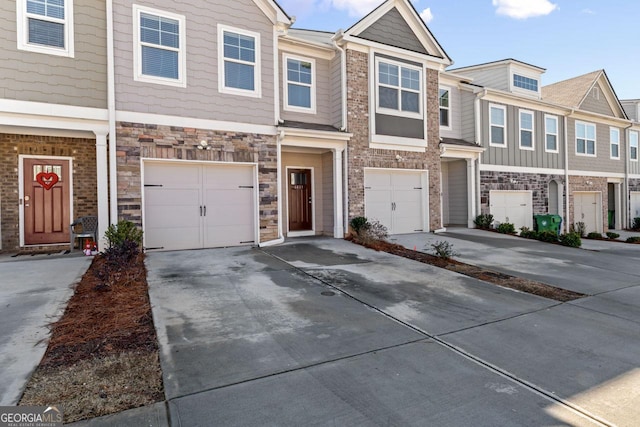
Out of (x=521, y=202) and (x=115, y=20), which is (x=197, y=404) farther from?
(x=521, y=202)

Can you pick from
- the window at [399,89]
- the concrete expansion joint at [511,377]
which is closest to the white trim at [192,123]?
the window at [399,89]

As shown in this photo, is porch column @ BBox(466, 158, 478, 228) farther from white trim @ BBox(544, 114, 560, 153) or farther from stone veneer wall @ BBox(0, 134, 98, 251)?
stone veneer wall @ BBox(0, 134, 98, 251)

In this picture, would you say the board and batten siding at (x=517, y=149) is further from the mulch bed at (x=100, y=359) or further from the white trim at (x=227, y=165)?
the mulch bed at (x=100, y=359)

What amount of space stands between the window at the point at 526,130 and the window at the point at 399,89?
6.45 meters

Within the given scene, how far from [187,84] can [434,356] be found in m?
8.01

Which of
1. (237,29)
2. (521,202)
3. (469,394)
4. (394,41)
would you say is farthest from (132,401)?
(521,202)

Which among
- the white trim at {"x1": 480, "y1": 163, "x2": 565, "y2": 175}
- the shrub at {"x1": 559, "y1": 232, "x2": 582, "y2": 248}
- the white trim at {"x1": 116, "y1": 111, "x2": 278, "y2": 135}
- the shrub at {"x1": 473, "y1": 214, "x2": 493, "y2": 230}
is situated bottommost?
the shrub at {"x1": 559, "y1": 232, "x2": 582, "y2": 248}

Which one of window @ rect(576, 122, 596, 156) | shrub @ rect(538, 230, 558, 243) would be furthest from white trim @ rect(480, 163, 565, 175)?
shrub @ rect(538, 230, 558, 243)

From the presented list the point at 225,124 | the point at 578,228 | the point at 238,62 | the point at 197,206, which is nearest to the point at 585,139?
the point at 578,228

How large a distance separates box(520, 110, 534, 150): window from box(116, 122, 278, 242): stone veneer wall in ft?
39.0

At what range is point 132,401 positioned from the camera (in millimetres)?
2748

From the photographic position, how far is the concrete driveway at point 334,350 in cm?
274

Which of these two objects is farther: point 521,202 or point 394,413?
point 521,202

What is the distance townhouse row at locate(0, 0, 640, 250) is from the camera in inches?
303
